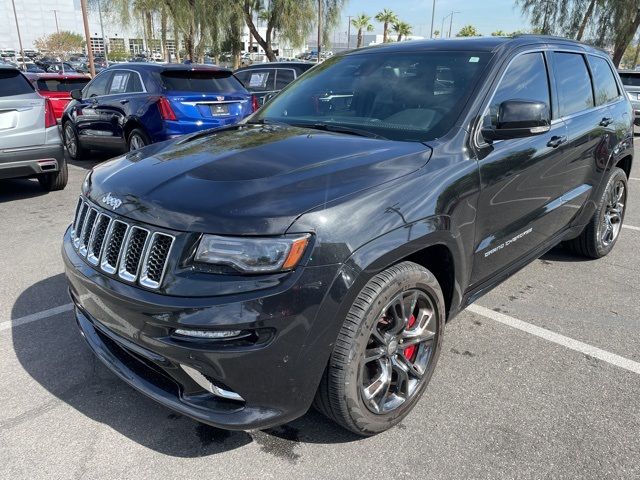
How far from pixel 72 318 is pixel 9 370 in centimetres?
64

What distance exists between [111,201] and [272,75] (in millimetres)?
9815

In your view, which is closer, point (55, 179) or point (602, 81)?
point (602, 81)

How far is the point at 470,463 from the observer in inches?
93.0

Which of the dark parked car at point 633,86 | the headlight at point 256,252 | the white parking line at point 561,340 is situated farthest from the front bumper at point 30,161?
the dark parked car at point 633,86

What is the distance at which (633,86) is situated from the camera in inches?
579

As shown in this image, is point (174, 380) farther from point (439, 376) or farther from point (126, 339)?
point (439, 376)

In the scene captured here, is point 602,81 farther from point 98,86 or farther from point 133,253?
point 98,86

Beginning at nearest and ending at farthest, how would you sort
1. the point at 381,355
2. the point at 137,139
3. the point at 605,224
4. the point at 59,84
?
1. the point at 381,355
2. the point at 605,224
3. the point at 137,139
4. the point at 59,84

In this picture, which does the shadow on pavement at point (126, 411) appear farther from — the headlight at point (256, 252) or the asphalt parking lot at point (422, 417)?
the headlight at point (256, 252)

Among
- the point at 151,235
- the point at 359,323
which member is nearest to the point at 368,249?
the point at 359,323

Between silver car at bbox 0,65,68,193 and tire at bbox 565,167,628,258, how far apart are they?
19.6 feet

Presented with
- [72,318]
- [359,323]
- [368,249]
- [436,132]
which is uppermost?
[436,132]

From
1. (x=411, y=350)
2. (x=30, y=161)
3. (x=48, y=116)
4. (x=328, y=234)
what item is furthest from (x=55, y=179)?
(x=328, y=234)

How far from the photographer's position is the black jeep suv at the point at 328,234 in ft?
6.65
